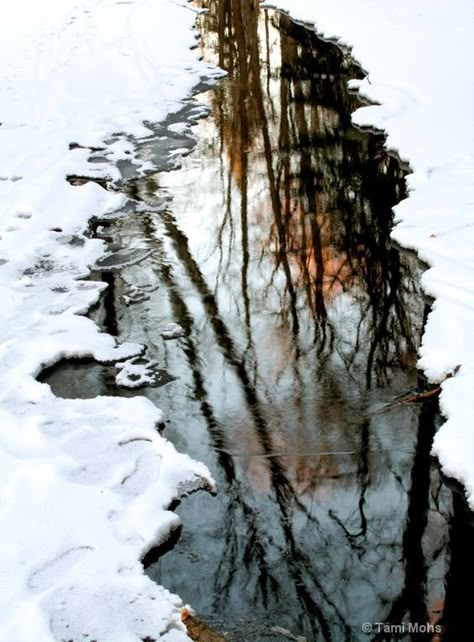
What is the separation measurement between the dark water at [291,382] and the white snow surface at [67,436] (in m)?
0.17

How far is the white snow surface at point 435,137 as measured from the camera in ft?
15.3

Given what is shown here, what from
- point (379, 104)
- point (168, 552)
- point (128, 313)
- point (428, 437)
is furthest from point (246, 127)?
point (168, 552)

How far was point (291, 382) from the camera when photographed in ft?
16.1

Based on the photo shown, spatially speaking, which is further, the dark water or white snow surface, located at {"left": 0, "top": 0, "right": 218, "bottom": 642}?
the dark water

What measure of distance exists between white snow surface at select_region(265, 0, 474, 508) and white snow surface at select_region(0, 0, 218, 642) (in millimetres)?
1593

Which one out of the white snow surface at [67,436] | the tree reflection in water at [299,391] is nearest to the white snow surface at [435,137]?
the tree reflection in water at [299,391]

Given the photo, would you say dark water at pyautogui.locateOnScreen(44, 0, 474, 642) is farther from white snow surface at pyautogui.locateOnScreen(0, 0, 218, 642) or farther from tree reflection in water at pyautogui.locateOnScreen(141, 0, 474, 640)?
white snow surface at pyautogui.locateOnScreen(0, 0, 218, 642)

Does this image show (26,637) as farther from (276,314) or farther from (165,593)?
(276,314)

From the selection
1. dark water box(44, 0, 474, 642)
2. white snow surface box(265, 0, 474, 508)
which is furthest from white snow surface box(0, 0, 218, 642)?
white snow surface box(265, 0, 474, 508)

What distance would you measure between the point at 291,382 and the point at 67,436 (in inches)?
55.9

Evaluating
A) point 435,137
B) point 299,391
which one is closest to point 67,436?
point 299,391

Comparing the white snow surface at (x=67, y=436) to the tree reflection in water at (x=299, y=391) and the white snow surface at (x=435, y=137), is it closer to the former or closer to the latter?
the tree reflection in water at (x=299, y=391)

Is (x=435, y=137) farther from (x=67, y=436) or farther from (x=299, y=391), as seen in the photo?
(x=67, y=436)

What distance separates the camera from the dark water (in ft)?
11.3
